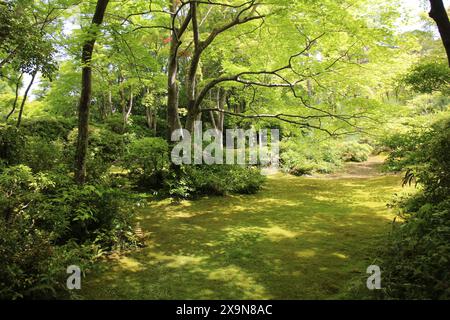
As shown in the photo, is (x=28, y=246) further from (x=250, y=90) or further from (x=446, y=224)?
(x=250, y=90)

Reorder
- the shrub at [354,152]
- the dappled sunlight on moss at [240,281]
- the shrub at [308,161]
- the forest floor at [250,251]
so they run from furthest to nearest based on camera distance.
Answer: the shrub at [354,152], the shrub at [308,161], the forest floor at [250,251], the dappled sunlight on moss at [240,281]

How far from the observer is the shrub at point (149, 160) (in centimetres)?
942

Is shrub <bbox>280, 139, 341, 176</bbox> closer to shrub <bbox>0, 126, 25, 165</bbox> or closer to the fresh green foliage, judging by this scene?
the fresh green foliage

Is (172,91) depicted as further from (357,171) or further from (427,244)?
(357,171)

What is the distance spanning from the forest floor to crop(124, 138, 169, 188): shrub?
4.01 feet

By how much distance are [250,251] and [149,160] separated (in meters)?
5.35

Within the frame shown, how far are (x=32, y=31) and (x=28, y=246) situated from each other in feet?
12.9

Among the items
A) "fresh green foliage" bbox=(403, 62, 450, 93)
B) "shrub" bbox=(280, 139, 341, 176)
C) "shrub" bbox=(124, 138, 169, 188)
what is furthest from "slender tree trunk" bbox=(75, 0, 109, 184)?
"shrub" bbox=(280, 139, 341, 176)

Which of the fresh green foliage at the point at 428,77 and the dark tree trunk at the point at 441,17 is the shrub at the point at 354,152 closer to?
the fresh green foliage at the point at 428,77

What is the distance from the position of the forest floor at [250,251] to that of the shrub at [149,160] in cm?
122

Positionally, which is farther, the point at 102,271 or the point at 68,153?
the point at 68,153

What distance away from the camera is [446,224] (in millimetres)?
3750

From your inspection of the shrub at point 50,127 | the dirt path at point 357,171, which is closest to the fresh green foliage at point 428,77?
the dirt path at point 357,171
